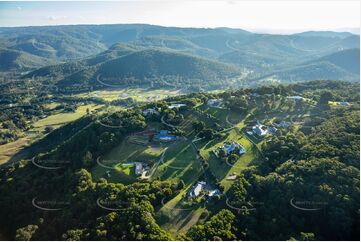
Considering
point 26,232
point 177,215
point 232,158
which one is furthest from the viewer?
point 232,158

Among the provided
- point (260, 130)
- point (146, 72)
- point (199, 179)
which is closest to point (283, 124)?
point (260, 130)

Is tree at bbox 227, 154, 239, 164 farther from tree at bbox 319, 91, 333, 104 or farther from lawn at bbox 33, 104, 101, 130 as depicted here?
lawn at bbox 33, 104, 101, 130

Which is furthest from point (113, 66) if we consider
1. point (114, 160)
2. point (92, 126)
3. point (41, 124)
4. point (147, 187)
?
point (147, 187)

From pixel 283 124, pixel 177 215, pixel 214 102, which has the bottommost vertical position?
pixel 177 215

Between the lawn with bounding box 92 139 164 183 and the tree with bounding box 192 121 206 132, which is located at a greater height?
the tree with bounding box 192 121 206 132

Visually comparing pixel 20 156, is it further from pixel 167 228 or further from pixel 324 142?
pixel 324 142

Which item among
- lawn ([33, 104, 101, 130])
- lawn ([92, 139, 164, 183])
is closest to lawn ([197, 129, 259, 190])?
lawn ([92, 139, 164, 183])

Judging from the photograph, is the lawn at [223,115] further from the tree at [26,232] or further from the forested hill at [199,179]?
the tree at [26,232]

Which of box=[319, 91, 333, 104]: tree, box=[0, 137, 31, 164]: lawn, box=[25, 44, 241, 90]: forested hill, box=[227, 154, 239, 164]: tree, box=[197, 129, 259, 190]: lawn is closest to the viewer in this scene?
box=[197, 129, 259, 190]: lawn

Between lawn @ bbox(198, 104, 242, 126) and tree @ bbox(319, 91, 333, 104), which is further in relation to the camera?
tree @ bbox(319, 91, 333, 104)

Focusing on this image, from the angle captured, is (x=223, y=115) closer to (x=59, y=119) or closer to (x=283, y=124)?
(x=283, y=124)

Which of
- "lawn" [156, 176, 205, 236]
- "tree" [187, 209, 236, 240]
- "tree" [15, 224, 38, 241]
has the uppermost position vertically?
"tree" [187, 209, 236, 240]
